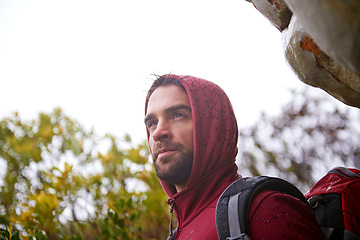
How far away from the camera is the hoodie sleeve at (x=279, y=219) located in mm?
844

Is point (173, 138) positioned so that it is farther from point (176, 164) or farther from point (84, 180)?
point (84, 180)

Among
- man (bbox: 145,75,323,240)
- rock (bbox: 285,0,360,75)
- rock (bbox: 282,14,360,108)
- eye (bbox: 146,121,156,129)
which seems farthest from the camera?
eye (bbox: 146,121,156,129)

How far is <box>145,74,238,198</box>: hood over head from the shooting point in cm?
132

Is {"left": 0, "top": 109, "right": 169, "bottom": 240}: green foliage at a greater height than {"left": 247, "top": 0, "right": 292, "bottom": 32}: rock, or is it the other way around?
{"left": 247, "top": 0, "right": 292, "bottom": 32}: rock

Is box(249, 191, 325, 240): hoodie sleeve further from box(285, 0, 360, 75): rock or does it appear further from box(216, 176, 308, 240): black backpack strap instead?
box(285, 0, 360, 75): rock

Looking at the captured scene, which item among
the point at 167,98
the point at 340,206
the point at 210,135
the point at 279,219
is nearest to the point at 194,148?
the point at 210,135

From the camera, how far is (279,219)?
2.89 ft

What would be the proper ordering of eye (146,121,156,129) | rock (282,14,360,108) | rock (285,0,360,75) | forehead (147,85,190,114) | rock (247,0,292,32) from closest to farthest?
rock (285,0,360,75), rock (282,14,360,108), rock (247,0,292,32), forehead (147,85,190,114), eye (146,121,156,129)

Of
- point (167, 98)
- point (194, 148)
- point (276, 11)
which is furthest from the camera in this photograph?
point (167, 98)

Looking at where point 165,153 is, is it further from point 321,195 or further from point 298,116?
point 298,116

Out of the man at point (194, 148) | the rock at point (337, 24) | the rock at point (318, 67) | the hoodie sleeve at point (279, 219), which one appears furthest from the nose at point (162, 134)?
the rock at point (337, 24)

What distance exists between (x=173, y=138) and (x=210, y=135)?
198 millimetres

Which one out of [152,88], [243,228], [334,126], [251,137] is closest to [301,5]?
[243,228]

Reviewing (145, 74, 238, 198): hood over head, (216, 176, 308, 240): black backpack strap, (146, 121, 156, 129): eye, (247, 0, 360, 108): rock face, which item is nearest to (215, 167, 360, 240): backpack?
(216, 176, 308, 240): black backpack strap
